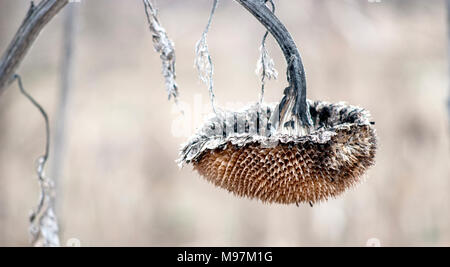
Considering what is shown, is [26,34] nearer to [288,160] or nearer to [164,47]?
[164,47]

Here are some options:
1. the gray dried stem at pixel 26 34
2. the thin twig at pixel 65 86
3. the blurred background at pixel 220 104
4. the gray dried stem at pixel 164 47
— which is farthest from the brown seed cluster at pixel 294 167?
the blurred background at pixel 220 104

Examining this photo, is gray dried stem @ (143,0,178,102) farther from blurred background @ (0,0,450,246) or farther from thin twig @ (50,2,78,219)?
blurred background @ (0,0,450,246)

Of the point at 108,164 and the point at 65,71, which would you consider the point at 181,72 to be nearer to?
the point at 108,164

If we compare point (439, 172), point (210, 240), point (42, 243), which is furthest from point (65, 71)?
point (439, 172)

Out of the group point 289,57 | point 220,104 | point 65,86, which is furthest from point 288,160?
point 220,104

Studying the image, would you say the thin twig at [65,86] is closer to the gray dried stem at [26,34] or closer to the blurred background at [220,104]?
the gray dried stem at [26,34]
